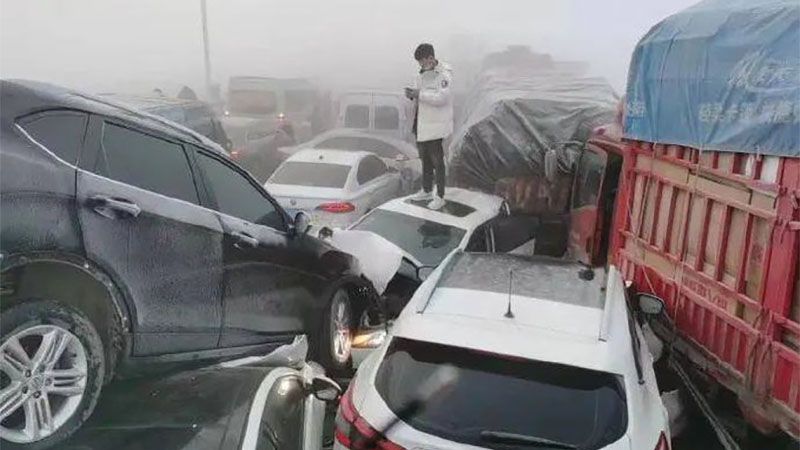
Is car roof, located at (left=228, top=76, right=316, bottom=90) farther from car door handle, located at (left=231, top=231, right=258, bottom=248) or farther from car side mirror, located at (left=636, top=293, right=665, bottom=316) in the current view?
car side mirror, located at (left=636, top=293, right=665, bottom=316)

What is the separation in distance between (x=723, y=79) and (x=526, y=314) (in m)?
2.48

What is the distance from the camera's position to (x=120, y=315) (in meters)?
3.64

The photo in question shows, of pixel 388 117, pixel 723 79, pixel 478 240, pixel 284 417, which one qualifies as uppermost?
pixel 723 79

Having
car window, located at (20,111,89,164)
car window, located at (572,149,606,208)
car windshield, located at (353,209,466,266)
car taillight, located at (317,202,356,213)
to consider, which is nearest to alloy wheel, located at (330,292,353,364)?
car windshield, located at (353,209,466,266)

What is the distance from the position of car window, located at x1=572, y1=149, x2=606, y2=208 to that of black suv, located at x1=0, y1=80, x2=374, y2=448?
166 inches

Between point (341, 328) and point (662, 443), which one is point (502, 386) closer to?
point (662, 443)

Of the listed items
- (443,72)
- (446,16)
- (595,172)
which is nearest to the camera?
(595,172)

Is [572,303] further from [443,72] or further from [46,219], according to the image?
[443,72]

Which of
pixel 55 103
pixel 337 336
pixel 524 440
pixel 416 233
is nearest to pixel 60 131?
pixel 55 103

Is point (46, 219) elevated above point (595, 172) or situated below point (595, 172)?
above

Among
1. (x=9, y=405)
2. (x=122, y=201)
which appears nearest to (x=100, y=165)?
(x=122, y=201)

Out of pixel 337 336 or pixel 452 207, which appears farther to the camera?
pixel 452 207

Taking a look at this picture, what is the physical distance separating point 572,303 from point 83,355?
7.28 feet

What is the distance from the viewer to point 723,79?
5.12 meters
